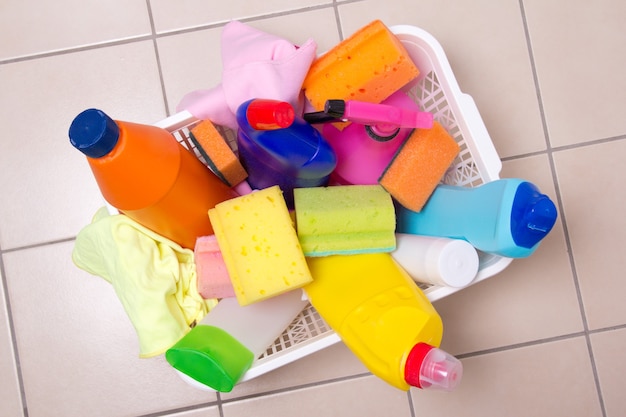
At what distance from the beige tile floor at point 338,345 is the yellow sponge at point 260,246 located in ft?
0.84

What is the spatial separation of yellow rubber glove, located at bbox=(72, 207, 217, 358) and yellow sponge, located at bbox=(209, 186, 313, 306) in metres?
0.08

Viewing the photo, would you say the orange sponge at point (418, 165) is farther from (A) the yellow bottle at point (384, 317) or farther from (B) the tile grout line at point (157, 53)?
(B) the tile grout line at point (157, 53)

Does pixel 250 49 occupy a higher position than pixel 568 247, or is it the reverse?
pixel 250 49

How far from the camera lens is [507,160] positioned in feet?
2.59

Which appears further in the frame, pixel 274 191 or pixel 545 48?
pixel 545 48

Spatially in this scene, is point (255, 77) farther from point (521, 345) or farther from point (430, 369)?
point (521, 345)

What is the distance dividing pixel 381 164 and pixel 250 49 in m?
0.18

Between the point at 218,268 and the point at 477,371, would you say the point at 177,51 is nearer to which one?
the point at 218,268

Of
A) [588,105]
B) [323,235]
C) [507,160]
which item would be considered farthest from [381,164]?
[588,105]

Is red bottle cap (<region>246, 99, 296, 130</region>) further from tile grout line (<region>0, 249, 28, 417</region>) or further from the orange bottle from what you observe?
tile grout line (<region>0, 249, 28, 417</region>)

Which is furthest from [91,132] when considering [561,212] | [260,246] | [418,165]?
[561,212]

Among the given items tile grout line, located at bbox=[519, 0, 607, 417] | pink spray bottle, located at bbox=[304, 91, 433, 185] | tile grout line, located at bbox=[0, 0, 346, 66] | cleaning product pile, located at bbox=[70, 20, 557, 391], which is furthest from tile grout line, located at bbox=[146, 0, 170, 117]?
tile grout line, located at bbox=[519, 0, 607, 417]

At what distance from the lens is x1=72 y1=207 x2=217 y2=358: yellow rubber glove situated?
59cm

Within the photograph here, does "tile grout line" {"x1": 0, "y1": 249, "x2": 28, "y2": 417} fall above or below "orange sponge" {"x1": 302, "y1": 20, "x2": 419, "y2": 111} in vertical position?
below
